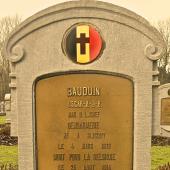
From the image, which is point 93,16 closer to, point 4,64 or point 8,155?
point 8,155

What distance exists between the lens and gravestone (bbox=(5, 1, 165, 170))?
17.0 ft

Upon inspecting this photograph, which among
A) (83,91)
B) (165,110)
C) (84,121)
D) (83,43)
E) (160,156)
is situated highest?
(83,43)

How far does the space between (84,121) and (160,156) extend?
6808mm

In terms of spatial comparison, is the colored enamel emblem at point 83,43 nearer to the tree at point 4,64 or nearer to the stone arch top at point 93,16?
the stone arch top at point 93,16

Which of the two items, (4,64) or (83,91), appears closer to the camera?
(83,91)

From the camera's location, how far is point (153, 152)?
12242 mm

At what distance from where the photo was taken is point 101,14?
5.15 meters

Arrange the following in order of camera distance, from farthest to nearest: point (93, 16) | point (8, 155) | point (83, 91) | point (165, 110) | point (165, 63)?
point (165, 63) → point (165, 110) → point (8, 155) → point (83, 91) → point (93, 16)

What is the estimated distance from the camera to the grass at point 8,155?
1058 cm

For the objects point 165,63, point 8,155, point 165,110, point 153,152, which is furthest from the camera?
point 165,63

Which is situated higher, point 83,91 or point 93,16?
point 93,16

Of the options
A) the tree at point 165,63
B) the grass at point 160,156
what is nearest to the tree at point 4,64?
the tree at point 165,63

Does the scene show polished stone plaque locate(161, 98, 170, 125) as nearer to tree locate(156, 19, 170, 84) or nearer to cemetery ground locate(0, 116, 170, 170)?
cemetery ground locate(0, 116, 170, 170)

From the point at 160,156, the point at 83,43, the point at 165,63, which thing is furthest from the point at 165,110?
the point at 165,63
